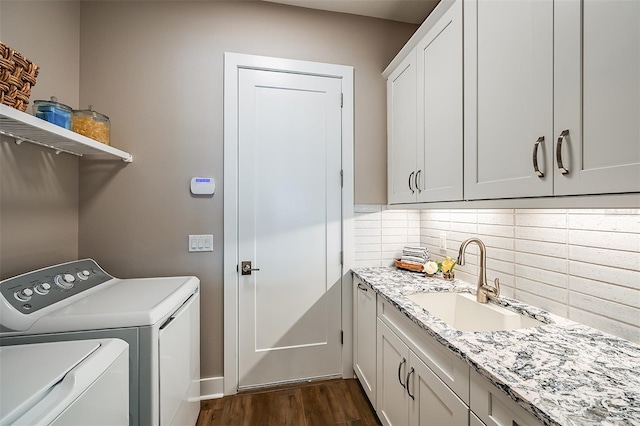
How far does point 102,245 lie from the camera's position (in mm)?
1832

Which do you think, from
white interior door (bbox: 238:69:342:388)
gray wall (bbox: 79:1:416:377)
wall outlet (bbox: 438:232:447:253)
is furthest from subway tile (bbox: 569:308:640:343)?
gray wall (bbox: 79:1:416:377)

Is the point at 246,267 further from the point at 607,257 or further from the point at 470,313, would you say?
the point at 607,257

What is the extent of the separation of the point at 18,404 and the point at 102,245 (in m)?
1.42

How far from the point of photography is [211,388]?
76.5 inches

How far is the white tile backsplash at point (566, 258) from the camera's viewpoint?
0.97 metres

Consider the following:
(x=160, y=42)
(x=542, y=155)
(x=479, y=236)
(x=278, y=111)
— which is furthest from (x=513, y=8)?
(x=160, y=42)

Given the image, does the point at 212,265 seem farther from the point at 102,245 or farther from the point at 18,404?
the point at 18,404

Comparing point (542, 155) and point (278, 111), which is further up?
point (278, 111)

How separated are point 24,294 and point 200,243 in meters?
0.89

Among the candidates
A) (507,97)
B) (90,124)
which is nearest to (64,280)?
(90,124)

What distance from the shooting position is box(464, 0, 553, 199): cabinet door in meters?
0.92

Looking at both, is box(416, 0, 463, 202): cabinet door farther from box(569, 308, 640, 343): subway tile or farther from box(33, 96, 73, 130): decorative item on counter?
box(33, 96, 73, 130): decorative item on counter

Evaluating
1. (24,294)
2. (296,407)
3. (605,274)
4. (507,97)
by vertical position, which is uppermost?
(507,97)

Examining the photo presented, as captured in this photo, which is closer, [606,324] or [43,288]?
[606,324]
